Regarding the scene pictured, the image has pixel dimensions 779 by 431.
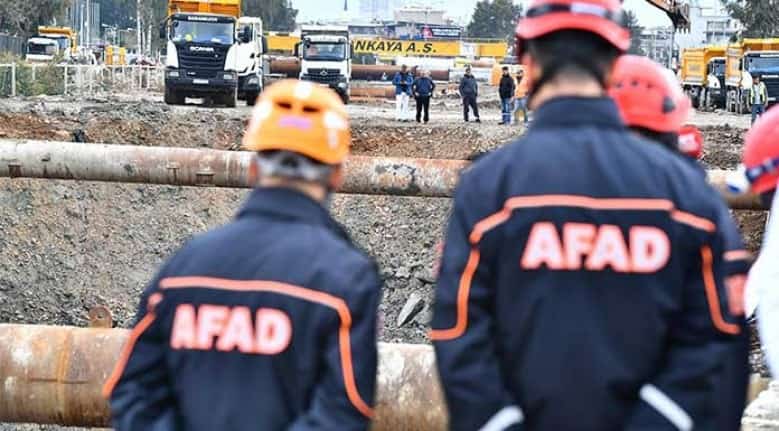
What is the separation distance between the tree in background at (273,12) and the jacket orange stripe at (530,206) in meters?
117

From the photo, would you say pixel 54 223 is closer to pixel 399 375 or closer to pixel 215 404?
pixel 399 375

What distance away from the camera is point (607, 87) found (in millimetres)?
3500

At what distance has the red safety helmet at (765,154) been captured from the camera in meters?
3.90

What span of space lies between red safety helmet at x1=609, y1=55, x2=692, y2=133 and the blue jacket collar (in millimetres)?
400

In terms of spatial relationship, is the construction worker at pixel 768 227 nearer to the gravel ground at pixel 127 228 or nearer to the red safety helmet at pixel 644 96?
the red safety helmet at pixel 644 96

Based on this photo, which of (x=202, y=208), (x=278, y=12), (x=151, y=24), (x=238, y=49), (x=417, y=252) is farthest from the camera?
(x=278, y=12)

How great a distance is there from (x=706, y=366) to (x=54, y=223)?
18.0 meters

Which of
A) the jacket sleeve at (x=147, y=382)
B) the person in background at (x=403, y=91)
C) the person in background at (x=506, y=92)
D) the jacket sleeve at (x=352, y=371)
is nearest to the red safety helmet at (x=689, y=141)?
the jacket sleeve at (x=352, y=371)

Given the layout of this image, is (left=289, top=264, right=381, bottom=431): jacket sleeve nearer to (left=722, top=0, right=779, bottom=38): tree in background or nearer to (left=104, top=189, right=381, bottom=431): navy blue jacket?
(left=104, top=189, right=381, bottom=431): navy blue jacket

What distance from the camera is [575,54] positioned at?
3.43 meters

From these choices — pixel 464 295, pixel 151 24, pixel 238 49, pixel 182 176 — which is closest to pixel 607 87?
pixel 464 295

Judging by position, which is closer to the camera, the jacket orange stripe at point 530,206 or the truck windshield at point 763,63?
the jacket orange stripe at point 530,206

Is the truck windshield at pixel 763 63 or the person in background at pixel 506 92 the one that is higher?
the truck windshield at pixel 763 63

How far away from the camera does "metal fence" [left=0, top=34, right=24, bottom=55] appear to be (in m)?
66.0
